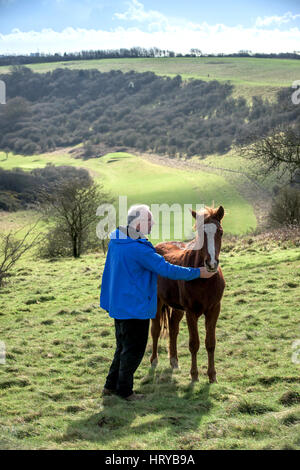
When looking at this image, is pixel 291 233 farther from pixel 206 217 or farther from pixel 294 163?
pixel 206 217

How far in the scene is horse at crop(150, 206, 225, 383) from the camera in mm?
6441

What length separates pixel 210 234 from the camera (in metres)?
6.36

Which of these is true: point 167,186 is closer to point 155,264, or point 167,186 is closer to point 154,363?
point 154,363

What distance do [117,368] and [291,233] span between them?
19055mm

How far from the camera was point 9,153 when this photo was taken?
126 meters

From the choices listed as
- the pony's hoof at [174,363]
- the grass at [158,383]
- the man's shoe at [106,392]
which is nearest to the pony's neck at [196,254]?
the grass at [158,383]

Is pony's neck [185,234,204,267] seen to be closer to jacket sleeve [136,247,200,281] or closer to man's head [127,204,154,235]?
jacket sleeve [136,247,200,281]

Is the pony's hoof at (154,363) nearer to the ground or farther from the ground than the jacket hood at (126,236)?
nearer to the ground

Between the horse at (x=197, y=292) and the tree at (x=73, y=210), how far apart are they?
20252 millimetres

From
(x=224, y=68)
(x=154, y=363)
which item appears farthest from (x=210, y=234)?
(x=224, y=68)

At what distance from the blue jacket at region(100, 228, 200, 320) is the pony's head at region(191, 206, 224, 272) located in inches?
18.9

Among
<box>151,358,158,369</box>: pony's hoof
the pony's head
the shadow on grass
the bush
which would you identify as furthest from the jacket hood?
the bush

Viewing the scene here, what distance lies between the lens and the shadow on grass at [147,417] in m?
4.98

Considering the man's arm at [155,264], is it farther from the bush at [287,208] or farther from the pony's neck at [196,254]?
the bush at [287,208]
